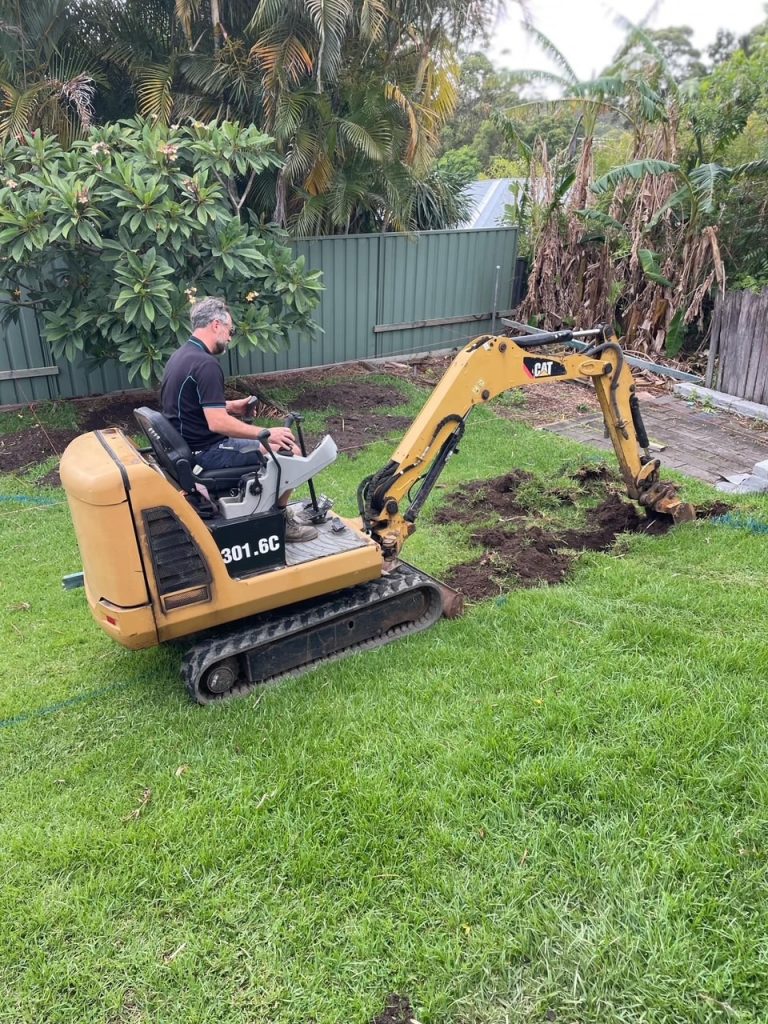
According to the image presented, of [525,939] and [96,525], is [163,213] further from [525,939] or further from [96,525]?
[525,939]

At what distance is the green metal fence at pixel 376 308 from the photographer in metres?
9.48

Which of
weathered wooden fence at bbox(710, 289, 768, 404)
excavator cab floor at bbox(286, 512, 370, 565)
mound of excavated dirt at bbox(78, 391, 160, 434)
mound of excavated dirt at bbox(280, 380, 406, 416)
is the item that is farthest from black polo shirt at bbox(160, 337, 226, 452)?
weathered wooden fence at bbox(710, 289, 768, 404)

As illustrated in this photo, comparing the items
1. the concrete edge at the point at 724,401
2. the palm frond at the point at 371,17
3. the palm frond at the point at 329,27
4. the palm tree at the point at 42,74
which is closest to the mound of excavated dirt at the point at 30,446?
the palm tree at the point at 42,74

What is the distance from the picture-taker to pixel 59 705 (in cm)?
440

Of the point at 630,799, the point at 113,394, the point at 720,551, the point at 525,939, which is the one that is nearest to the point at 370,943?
the point at 525,939

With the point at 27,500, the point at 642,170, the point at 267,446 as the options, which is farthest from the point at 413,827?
the point at 642,170

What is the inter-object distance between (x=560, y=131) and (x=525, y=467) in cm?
2678

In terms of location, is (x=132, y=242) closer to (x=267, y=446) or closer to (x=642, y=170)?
(x=267, y=446)

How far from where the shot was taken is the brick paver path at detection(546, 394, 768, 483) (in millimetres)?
8250

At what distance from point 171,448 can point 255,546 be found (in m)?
0.73

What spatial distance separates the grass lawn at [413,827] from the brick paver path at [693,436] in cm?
340

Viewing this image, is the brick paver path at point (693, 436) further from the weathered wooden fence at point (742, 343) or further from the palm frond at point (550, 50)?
the palm frond at point (550, 50)

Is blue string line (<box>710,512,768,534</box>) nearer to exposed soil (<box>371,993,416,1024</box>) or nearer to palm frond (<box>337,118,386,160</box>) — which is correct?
exposed soil (<box>371,993,416,1024</box>)

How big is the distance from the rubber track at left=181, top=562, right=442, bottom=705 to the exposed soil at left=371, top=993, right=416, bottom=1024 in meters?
1.99
